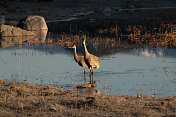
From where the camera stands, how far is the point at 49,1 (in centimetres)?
7419

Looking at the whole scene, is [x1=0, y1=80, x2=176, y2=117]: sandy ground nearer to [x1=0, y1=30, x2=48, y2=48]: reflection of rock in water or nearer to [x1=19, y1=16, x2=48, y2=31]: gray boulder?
[x1=0, y1=30, x2=48, y2=48]: reflection of rock in water

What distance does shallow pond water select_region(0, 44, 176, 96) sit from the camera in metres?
13.7

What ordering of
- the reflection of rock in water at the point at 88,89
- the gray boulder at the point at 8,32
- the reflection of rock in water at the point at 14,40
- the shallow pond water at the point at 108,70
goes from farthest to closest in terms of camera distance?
the gray boulder at the point at 8,32
the reflection of rock in water at the point at 14,40
the shallow pond water at the point at 108,70
the reflection of rock in water at the point at 88,89

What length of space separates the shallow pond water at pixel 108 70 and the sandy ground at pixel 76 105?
1.79 m

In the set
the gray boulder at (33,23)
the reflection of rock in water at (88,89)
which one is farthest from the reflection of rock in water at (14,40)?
the reflection of rock in water at (88,89)

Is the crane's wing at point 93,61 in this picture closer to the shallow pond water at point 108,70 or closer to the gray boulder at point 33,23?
the shallow pond water at point 108,70

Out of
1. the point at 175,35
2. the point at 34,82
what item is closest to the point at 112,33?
the point at 175,35

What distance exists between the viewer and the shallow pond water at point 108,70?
44.9 ft

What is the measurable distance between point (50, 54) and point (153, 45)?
7.04 m

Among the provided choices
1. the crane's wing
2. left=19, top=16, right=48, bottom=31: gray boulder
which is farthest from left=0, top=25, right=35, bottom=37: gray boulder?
the crane's wing

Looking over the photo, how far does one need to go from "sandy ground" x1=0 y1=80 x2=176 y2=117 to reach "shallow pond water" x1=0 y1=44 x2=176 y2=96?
1.79 m

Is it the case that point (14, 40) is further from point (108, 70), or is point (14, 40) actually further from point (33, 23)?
point (108, 70)

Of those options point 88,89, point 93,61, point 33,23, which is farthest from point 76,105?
point 33,23

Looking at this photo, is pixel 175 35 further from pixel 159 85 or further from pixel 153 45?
pixel 159 85
